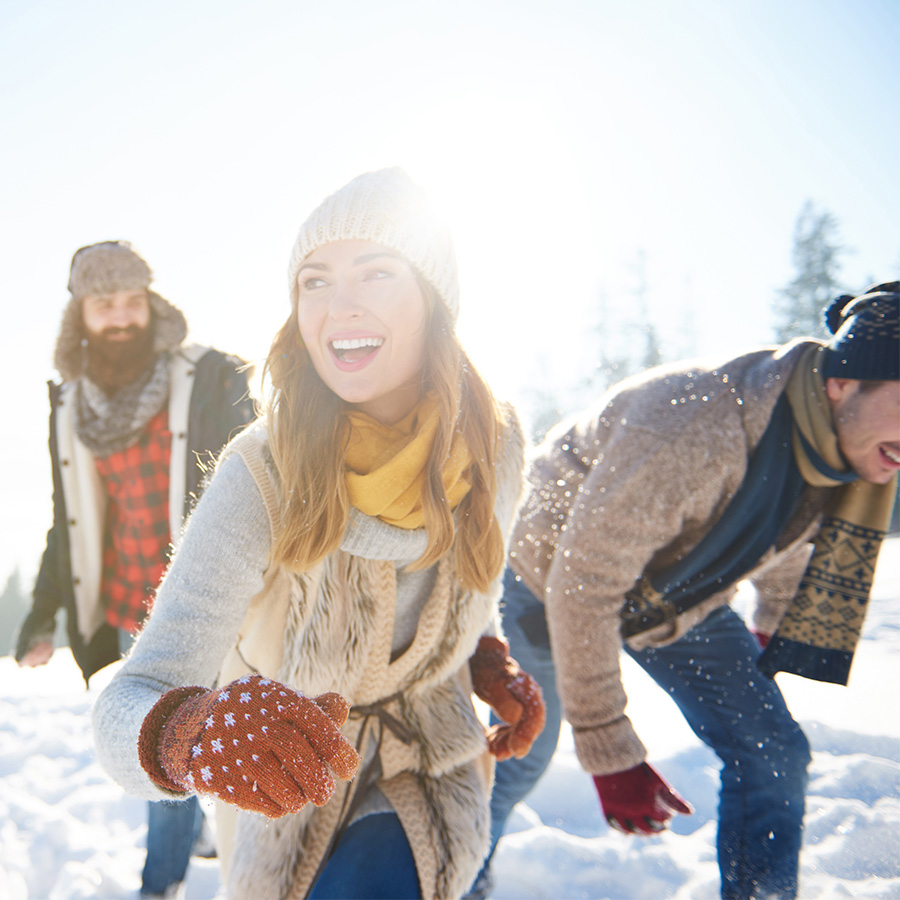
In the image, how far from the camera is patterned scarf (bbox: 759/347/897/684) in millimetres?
1772

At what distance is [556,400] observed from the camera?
18.8 meters

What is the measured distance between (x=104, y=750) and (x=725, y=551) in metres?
1.65

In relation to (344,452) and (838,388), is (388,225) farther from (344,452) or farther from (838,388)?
(838,388)

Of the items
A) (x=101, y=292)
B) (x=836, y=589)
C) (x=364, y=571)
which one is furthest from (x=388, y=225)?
(x=101, y=292)

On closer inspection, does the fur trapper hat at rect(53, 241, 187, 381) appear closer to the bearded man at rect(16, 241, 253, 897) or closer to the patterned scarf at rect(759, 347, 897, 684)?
the bearded man at rect(16, 241, 253, 897)

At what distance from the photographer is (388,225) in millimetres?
1283

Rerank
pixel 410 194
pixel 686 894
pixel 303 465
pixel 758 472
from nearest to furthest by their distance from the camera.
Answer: pixel 303 465, pixel 410 194, pixel 758 472, pixel 686 894

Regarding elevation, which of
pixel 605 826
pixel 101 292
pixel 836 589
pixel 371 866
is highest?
pixel 101 292

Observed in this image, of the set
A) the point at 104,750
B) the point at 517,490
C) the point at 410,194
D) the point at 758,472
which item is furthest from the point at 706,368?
the point at 104,750

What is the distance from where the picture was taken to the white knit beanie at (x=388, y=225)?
49.9 inches

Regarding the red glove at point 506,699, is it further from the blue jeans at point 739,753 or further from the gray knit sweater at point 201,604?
the blue jeans at point 739,753

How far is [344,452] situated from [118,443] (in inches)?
67.5

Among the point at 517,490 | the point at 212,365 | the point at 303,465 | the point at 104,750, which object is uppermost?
the point at 212,365

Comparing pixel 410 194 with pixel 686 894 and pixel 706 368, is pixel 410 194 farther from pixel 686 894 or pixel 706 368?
pixel 686 894
